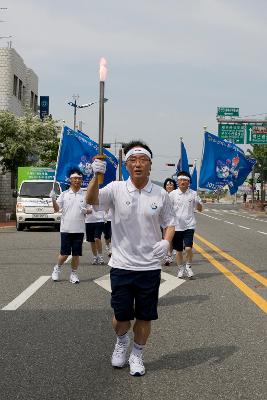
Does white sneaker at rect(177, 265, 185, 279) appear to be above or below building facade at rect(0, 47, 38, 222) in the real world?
below

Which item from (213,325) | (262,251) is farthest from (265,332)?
(262,251)

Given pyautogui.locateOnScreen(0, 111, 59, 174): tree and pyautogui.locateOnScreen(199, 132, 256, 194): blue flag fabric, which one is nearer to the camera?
pyautogui.locateOnScreen(199, 132, 256, 194): blue flag fabric

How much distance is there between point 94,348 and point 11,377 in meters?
1.02

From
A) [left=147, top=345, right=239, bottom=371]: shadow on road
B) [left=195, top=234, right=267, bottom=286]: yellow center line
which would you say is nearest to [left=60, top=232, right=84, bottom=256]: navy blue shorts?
[left=195, top=234, right=267, bottom=286]: yellow center line

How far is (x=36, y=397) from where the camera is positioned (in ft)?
12.9

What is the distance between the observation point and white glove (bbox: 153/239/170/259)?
14.8 ft

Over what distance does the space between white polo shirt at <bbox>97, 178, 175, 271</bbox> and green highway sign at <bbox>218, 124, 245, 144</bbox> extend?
40.2 meters

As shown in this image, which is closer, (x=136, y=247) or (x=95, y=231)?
(x=136, y=247)

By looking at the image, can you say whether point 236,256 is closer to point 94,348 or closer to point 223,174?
point 223,174

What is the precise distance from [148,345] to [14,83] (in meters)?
35.4

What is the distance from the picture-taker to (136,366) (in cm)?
446

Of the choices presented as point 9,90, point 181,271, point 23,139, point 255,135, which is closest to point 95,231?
point 181,271

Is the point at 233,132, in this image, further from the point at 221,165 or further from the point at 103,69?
the point at 103,69

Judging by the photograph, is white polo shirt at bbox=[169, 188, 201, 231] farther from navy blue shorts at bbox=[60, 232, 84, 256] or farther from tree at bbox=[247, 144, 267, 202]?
tree at bbox=[247, 144, 267, 202]
